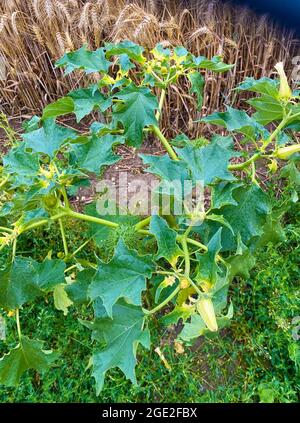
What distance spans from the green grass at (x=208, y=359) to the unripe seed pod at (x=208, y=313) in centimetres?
64

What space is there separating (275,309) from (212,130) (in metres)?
0.83

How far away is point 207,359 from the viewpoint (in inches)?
61.0

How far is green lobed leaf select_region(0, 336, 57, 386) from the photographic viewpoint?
111 centimetres

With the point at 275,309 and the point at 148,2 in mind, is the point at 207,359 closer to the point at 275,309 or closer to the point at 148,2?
the point at 275,309

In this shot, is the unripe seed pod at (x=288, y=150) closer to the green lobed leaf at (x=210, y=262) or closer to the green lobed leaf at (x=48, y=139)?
the green lobed leaf at (x=210, y=262)

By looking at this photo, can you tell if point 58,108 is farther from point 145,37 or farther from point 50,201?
point 145,37

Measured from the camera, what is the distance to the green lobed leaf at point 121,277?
918mm

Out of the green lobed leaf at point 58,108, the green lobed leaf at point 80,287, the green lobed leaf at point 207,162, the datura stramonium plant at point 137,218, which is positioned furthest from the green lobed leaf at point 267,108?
the green lobed leaf at point 80,287

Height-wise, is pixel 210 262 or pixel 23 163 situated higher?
pixel 23 163

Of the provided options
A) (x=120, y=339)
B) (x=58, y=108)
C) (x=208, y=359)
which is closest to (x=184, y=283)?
(x=120, y=339)

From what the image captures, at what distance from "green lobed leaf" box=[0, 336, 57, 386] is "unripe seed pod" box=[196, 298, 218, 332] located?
1.27 feet

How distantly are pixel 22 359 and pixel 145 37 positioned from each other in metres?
1.33

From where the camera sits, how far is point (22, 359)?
1.13 meters
